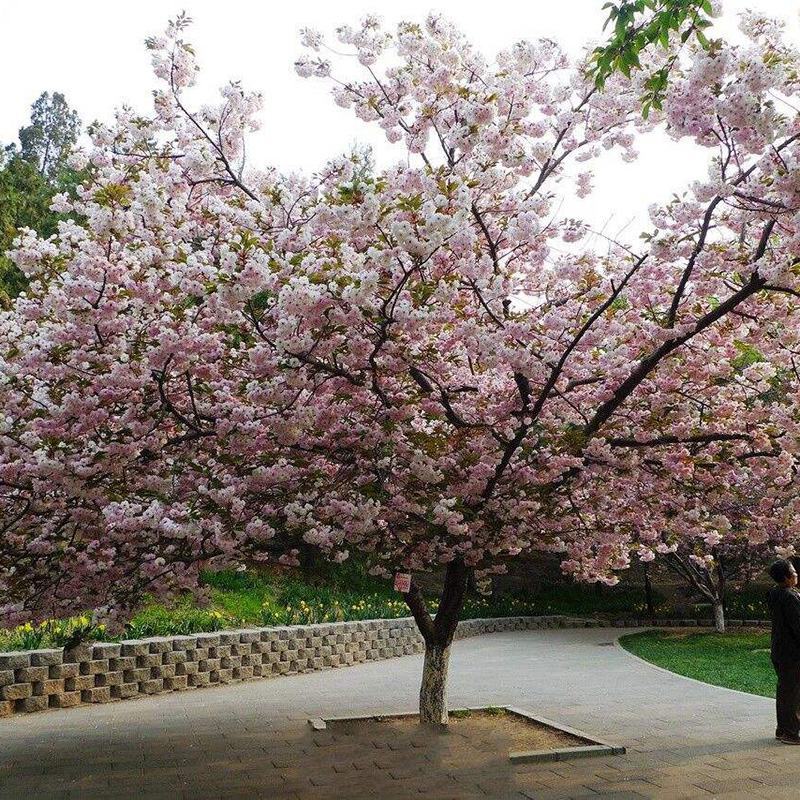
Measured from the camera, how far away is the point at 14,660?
8.45 meters

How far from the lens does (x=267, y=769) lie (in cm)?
632

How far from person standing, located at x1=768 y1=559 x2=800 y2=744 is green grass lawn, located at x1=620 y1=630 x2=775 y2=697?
10.0 feet

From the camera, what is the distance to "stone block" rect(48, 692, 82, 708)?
8.84 meters

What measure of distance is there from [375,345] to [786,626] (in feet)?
14.6

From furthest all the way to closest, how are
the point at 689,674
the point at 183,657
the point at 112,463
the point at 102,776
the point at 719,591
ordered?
the point at 719,591, the point at 689,674, the point at 183,657, the point at 102,776, the point at 112,463

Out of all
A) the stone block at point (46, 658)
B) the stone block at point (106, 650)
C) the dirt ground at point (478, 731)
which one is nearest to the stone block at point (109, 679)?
the stone block at point (106, 650)

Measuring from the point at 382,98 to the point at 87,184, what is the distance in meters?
2.48

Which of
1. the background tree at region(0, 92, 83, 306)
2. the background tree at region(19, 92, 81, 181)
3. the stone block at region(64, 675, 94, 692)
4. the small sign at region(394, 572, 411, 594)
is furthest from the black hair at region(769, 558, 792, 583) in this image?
the background tree at region(19, 92, 81, 181)

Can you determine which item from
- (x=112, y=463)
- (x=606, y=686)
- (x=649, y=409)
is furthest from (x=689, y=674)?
(x=112, y=463)

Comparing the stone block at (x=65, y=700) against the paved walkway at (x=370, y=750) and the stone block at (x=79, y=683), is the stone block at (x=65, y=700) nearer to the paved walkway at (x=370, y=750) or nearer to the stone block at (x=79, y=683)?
the stone block at (x=79, y=683)

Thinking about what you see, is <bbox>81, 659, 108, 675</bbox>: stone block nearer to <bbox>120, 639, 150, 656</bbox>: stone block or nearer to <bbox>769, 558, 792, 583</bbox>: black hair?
<bbox>120, 639, 150, 656</bbox>: stone block

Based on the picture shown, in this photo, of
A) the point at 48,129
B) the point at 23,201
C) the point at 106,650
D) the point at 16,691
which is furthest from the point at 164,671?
the point at 48,129

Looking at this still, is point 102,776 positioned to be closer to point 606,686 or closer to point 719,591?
point 606,686

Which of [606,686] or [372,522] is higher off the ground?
[372,522]
